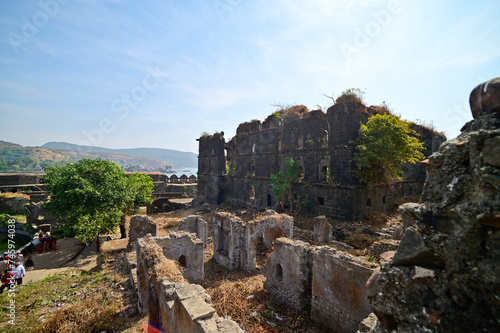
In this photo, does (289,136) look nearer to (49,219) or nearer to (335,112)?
(335,112)

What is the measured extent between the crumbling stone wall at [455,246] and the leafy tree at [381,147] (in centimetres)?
1398

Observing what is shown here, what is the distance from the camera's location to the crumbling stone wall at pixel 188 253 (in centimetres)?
866

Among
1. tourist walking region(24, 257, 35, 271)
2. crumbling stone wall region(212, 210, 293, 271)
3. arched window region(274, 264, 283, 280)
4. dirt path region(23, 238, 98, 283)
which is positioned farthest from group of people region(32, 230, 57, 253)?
arched window region(274, 264, 283, 280)

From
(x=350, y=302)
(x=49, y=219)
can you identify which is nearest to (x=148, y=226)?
(x=350, y=302)

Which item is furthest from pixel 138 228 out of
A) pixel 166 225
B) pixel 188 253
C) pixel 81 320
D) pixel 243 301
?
pixel 243 301

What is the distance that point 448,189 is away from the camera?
7.57ft

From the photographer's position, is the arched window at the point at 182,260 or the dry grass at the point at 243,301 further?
the arched window at the point at 182,260

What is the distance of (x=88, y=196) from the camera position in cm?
1281

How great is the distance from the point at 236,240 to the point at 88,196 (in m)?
9.06

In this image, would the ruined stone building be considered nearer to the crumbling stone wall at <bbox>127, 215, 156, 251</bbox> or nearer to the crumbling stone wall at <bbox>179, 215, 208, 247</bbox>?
the crumbling stone wall at <bbox>179, 215, 208, 247</bbox>

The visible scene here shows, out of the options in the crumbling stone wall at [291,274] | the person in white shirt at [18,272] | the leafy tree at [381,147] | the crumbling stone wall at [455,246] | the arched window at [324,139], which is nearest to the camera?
the crumbling stone wall at [455,246]

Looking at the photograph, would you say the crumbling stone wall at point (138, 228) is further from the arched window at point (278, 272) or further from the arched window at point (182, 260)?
the arched window at point (278, 272)

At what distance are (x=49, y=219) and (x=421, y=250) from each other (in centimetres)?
2403

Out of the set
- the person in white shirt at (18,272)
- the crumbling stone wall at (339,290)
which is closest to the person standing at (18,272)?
the person in white shirt at (18,272)
